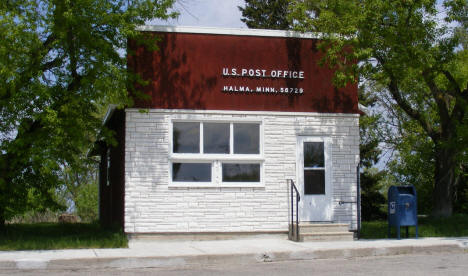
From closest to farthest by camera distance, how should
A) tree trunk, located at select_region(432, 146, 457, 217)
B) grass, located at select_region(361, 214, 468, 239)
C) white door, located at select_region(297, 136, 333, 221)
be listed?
white door, located at select_region(297, 136, 333, 221) → grass, located at select_region(361, 214, 468, 239) → tree trunk, located at select_region(432, 146, 457, 217)

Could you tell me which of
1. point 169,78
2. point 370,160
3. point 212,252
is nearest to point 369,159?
point 370,160

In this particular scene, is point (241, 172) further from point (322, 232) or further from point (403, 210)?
point (403, 210)

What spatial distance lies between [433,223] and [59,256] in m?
11.3

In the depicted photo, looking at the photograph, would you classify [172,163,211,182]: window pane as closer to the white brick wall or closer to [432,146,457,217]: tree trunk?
the white brick wall

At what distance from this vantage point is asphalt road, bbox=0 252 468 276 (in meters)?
9.99

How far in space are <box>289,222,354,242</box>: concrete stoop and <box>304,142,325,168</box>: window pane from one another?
150 centimetres

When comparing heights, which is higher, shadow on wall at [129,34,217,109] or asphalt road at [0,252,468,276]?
shadow on wall at [129,34,217,109]

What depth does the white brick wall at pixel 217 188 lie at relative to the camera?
13945mm

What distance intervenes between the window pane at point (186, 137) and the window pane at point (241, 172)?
85cm

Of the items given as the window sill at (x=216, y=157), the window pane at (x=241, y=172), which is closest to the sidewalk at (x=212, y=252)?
the window pane at (x=241, y=172)

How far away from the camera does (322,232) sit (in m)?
14.1

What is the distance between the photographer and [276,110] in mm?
14773

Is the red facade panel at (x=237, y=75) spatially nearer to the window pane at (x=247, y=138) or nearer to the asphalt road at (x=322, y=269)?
the window pane at (x=247, y=138)

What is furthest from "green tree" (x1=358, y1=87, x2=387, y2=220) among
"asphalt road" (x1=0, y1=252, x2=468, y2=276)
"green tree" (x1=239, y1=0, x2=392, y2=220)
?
"asphalt road" (x1=0, y1=252, x2=468, y2=276)
